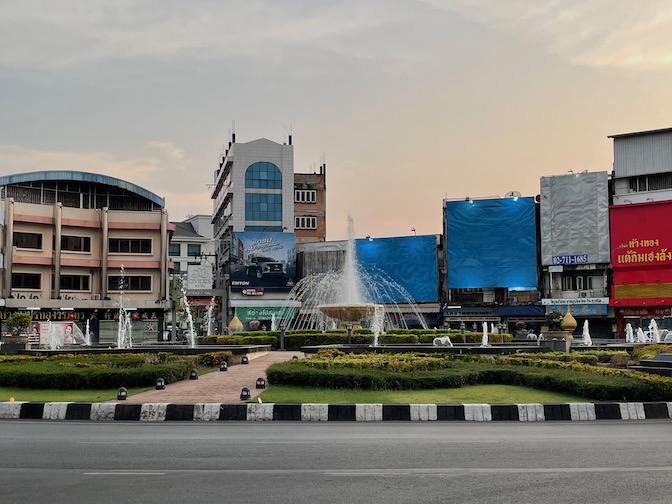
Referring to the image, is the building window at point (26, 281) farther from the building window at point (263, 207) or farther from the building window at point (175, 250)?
the building window at point (175, 250)

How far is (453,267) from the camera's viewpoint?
69312mm

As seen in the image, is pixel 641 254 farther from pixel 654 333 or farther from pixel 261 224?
pixel 261 224

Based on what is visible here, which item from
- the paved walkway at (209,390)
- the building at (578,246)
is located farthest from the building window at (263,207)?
the paved walkway at (209,390)

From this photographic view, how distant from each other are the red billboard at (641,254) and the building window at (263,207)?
32733mm

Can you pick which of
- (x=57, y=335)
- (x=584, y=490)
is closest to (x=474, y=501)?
(x=584, y=490)

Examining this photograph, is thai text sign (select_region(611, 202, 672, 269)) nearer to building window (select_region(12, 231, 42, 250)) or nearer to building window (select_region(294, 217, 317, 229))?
building window (select_region(294, 217, 317, 229))

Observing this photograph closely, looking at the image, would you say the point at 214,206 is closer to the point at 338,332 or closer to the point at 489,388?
the point at 338,332

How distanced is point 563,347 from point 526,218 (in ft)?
133

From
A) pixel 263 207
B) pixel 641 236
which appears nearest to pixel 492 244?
pixel 641 236

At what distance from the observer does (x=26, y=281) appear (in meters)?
59.5

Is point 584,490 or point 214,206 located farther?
point 214,206

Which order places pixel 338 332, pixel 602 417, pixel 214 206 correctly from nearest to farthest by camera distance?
pixel 602 417 < pixel 338 332 < pixel 214 206

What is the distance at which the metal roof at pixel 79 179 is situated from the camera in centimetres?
5966

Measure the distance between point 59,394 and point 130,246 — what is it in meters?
48.5
